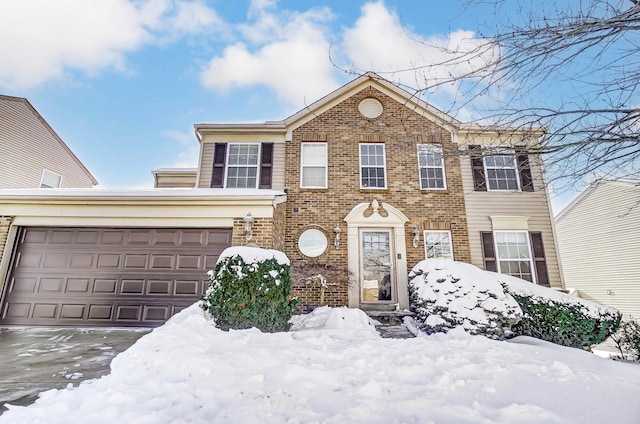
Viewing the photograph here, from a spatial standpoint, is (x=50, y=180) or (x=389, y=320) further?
(x=50, y=180)

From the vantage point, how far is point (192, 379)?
8.71 feet

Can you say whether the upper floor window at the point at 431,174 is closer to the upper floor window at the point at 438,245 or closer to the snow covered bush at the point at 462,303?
the upper floor window at the point at 438,245

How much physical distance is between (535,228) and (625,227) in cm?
681

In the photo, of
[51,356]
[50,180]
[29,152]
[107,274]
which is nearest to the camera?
[51,356]

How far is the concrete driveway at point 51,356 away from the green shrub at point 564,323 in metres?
6.00

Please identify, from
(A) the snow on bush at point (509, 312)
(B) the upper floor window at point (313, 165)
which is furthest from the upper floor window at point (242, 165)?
(A) the snow on bush at point (509, 312)

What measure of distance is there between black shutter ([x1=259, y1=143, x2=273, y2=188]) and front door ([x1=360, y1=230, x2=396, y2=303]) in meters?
3.29

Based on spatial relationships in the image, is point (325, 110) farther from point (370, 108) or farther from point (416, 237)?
point (416, 237)

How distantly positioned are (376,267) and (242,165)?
516 cm

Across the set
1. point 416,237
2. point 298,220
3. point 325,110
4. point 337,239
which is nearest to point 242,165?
point 298,220

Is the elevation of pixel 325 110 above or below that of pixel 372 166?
above

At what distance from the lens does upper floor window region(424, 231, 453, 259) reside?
8.71 metres

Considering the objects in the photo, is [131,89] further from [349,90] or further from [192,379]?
[192,379]

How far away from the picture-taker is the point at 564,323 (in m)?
4.85
